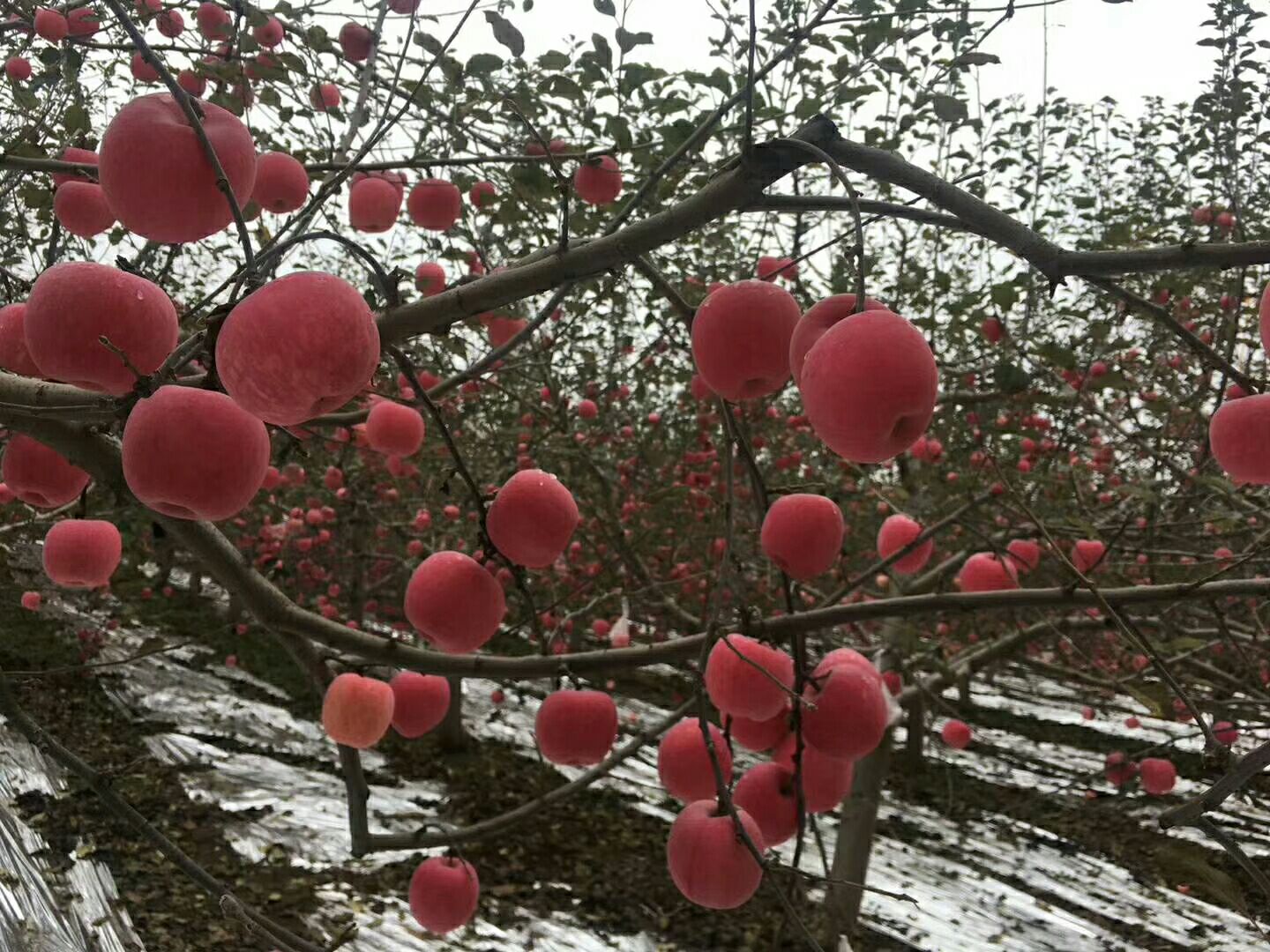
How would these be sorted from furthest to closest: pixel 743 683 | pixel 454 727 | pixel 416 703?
1. pixel 454 727
2. pixel 416 703
3. pixel 743 683

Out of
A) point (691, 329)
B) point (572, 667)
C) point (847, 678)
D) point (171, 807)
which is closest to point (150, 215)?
point (691, 329)

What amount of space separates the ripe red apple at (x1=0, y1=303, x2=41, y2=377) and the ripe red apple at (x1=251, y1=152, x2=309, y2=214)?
56 centimetres

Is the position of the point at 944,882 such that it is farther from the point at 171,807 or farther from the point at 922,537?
the point at 171,807

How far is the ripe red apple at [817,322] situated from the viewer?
0.93m

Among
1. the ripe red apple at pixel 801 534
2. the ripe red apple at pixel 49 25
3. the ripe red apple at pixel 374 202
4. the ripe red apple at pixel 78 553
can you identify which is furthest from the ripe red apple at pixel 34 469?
the ripe red apple at pixel 49 25

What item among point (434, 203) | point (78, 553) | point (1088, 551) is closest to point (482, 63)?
point (434, 203)

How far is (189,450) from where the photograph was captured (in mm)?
826

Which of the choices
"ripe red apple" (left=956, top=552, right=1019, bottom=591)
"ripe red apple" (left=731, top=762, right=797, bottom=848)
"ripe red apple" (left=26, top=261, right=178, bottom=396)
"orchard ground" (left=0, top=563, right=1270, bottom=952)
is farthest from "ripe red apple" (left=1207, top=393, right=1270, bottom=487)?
"orchard ground" (left=0, top=563, right=1270, bottom=952)

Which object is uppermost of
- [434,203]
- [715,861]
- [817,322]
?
[434,203]

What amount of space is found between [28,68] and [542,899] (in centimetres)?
433

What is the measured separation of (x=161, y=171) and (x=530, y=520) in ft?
2.17

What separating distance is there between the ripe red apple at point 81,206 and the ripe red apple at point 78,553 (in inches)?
23.5

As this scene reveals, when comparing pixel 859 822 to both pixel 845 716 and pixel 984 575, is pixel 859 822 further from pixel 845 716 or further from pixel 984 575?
pixel 845 716

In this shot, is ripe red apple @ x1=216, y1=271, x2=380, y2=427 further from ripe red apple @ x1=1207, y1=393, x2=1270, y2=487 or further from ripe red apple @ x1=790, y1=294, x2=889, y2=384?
ripe red apple @ x1=1207, y1=393, x2=1270, y2=487
